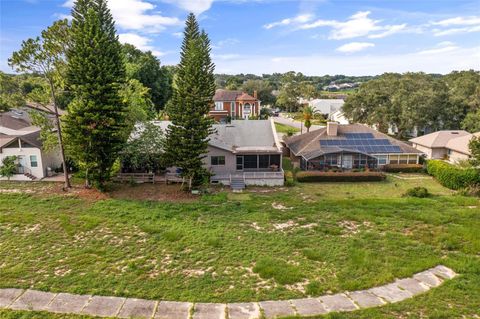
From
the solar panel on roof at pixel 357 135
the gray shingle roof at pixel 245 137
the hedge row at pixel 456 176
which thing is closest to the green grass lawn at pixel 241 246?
the hedge row at pixel 456 176

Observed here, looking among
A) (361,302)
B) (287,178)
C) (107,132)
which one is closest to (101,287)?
(361,302)

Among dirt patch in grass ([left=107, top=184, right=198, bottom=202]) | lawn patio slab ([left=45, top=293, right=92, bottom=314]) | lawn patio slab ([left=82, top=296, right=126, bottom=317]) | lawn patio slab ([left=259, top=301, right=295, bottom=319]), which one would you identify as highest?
dirt patch in grass ([left=107, top=184, right=198, bottom=202])

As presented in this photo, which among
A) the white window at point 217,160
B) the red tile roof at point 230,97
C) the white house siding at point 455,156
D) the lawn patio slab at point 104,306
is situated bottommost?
the lawn patio slab at point 104,306

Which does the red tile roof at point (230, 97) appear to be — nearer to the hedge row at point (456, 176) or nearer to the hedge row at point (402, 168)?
the hedge row at point (402, 168)

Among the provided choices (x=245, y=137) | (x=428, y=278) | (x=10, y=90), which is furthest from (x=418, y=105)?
(x=10, y=90)

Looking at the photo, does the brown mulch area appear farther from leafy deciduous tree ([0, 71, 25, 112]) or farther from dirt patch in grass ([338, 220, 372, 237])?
dirt patch in grass ([338, 220, 372, 237])

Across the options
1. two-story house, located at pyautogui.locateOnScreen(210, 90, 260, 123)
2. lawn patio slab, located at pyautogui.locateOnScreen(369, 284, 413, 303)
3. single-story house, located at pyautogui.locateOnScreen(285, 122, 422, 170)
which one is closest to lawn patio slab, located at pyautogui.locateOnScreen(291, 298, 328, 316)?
lawn patio slab, located at pyautogui.locateOnScreen(369, 284, 413, 303)
